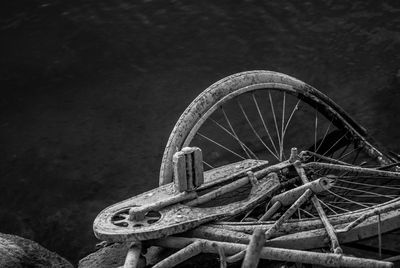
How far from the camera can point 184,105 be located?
1224cm

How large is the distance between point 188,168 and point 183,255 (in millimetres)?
1056

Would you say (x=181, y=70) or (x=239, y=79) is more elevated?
(x=239, y=79)

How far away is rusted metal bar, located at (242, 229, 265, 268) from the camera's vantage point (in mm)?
5094

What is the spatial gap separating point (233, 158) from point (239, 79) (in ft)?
8.80

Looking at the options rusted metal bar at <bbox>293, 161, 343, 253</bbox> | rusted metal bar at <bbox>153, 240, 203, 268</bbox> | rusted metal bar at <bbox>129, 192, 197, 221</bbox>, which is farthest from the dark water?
rusted metal bar at <bbox>293, 161, 343, 253</bbox>

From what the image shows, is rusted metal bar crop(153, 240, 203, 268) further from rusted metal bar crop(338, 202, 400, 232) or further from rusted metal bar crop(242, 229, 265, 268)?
rusted metal bar crop(338, 202, 400, 232)

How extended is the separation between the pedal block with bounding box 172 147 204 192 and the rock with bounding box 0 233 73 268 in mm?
1715

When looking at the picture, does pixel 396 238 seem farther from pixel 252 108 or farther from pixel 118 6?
pixel 118 6

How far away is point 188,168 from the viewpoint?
7.00 metres

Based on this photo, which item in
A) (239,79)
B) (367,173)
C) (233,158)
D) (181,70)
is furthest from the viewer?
(181,70)

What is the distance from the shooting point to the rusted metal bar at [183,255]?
6137mm

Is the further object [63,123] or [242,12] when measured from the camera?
[242,12]

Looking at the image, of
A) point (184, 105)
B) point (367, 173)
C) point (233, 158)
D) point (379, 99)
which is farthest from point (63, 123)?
point (367, 173)

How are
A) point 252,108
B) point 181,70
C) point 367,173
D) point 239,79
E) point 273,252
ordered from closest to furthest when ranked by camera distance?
point 273,252 → point 367,173 → point 239,79 → point 252,108 → point 181,70
